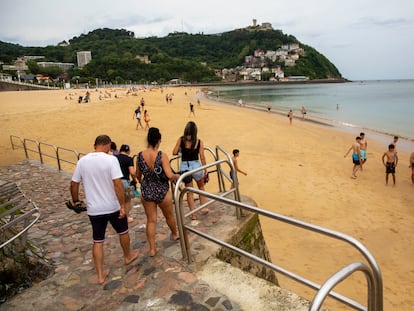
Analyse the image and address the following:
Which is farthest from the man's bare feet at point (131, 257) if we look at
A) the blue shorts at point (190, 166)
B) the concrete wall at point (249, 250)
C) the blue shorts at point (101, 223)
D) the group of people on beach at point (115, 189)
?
the blue shorts at point (190, 166)

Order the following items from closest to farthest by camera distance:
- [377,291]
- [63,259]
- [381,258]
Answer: [377,291] < [63,259] < [381,258]

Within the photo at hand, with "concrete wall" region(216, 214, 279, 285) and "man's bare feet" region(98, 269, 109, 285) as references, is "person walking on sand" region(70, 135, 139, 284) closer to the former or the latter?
"man's bare feet" region(98, 269, 109, 285)

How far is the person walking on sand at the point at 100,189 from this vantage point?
3.08 m

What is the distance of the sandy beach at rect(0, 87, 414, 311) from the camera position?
5.18 m

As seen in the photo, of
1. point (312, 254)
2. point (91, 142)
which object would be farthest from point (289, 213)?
point (91, 142)

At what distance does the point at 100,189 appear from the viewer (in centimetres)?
311

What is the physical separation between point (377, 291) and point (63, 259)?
11.7 ft

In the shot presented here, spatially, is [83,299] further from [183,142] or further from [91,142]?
[91,142]

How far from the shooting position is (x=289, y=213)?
7262mm

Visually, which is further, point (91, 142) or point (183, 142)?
point (91, 142)

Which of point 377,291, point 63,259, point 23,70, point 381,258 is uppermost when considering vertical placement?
point 23,70

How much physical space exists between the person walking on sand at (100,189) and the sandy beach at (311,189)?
306cm

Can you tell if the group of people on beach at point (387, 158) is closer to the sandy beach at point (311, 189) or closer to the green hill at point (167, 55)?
the sandy beach at point (311, 189)

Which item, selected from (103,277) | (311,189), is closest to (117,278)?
(103,277)
